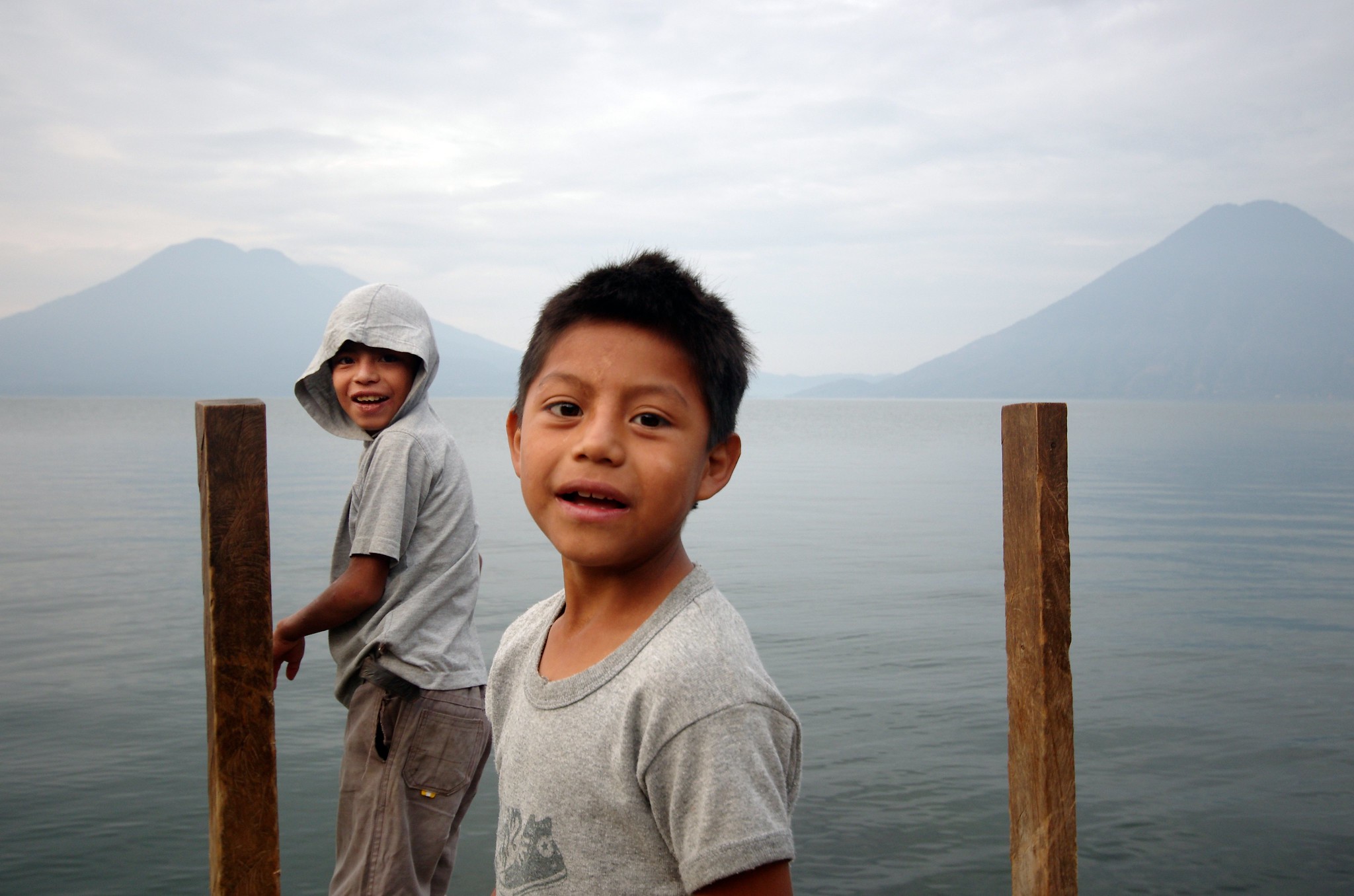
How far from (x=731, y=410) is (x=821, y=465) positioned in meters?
40.6

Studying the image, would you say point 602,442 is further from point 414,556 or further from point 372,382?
point 372,382

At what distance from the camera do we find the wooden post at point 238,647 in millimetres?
2771

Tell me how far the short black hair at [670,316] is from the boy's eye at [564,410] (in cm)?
12

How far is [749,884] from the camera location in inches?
57.7

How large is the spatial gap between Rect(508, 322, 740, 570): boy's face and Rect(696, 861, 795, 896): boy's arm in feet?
1.73

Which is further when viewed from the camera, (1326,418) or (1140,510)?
(1326,418)

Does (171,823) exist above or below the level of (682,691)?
below

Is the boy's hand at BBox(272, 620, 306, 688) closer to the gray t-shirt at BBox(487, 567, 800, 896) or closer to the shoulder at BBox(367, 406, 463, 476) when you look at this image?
the shoulder at BBox(367, 406, 463, 476)

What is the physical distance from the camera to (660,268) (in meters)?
1.85

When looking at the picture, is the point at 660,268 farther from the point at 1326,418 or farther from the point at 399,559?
the point at 1326,418

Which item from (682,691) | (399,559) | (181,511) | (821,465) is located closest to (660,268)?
(682,691)

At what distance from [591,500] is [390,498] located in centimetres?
167

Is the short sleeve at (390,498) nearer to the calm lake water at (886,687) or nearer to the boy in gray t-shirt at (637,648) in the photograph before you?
the boy in gray t-shirt at (637,648)

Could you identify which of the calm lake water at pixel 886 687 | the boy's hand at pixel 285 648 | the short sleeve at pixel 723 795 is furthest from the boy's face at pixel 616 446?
the calm lake water at pixel 886 687
